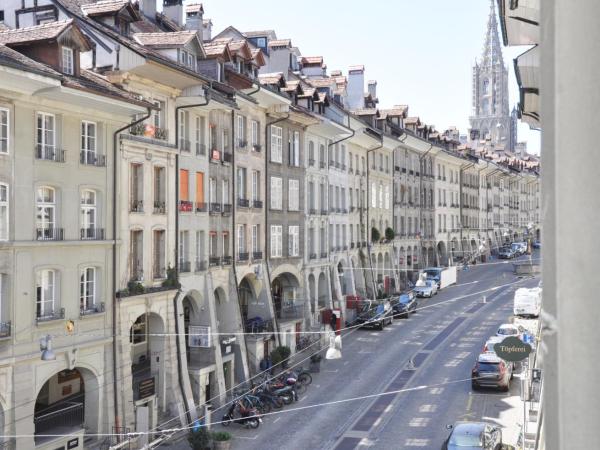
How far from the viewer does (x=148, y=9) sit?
43406 mm

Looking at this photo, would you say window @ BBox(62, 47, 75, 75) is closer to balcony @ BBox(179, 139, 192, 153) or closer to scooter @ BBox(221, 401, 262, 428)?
balcony @ BBox(179, 139, 192, 153)

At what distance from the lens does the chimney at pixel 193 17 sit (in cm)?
4650

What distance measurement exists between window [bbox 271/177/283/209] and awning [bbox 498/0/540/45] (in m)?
38.6

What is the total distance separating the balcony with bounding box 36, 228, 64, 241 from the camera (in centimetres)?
2714

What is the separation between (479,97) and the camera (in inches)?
7279

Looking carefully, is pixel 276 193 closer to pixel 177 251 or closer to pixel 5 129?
pixel 177 251

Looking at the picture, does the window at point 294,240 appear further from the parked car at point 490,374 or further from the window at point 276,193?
the parked car at point 490,374

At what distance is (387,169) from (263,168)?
3088cm

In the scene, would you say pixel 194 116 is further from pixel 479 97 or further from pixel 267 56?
pixel 479 97

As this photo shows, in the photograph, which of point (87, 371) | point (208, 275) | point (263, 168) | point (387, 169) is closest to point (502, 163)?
point (387, 169)

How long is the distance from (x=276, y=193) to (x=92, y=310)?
20.7 meters

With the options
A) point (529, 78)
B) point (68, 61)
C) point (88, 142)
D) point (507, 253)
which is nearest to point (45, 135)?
point (88, 142)

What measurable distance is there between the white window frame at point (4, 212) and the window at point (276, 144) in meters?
24.0

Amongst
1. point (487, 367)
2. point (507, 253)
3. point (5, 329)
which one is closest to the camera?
point (5, 329)
